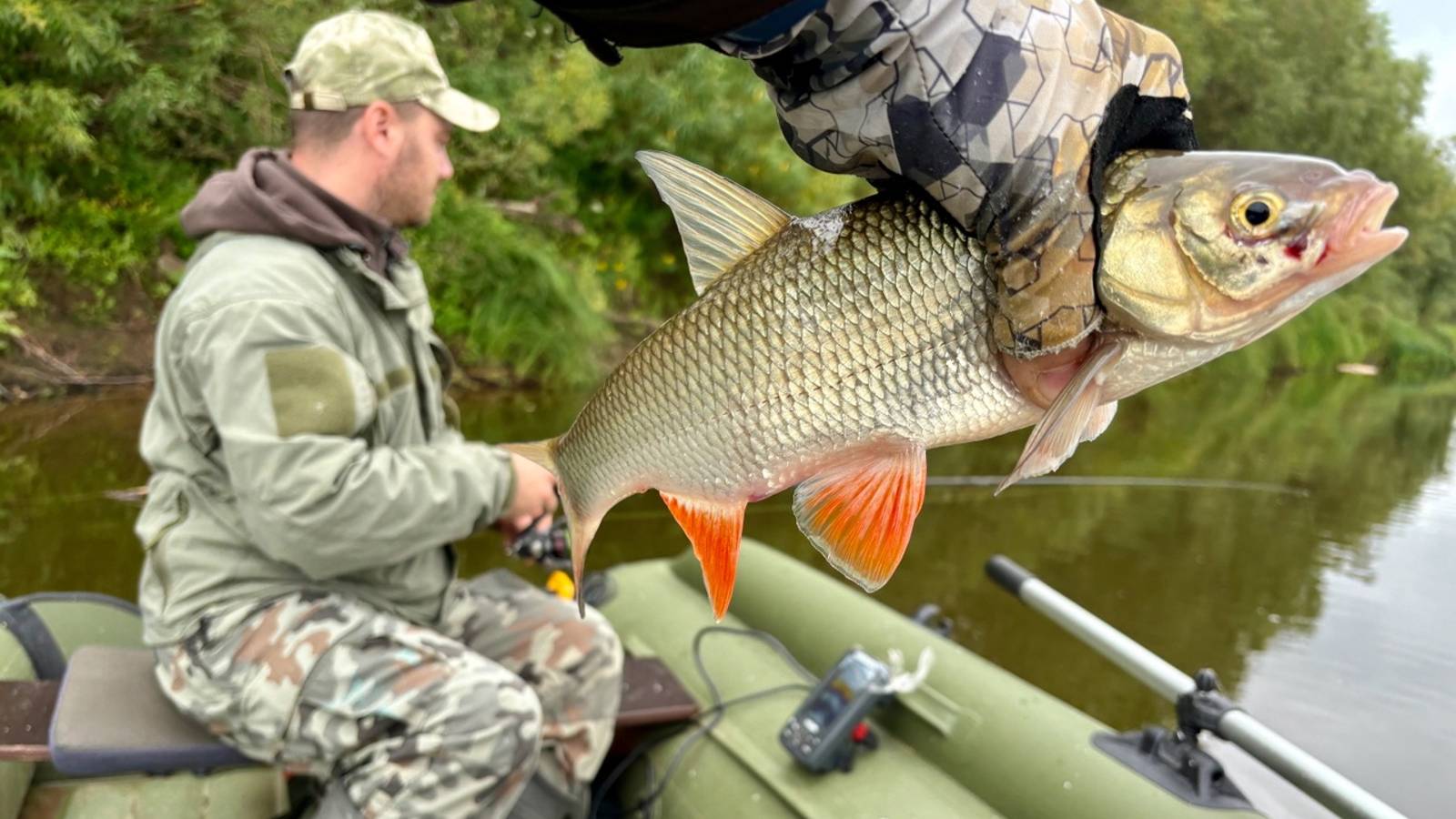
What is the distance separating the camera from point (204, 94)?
764cm

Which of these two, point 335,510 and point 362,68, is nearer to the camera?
point 335,510

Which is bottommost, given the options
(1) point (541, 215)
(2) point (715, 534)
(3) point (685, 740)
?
(1) point (541, 215)

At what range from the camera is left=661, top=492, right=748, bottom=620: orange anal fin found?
47.8 inches

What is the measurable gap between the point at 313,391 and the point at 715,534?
50.5 inches

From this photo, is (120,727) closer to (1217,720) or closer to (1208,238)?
(1208,238)

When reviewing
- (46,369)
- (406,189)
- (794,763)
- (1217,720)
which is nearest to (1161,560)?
(1217,720)

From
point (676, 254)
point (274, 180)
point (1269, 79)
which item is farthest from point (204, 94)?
point (1269, 79)

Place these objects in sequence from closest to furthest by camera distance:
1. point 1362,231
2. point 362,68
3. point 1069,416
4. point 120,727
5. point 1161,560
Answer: point 1362,231 < point 1069,416 < point 120,727 < point 362,68 < point 1161,560

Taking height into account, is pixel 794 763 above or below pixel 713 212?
below

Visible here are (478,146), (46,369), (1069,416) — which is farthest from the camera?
(478,146)

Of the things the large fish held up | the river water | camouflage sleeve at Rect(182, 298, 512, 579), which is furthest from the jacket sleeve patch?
the river water

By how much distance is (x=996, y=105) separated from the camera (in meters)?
0.89

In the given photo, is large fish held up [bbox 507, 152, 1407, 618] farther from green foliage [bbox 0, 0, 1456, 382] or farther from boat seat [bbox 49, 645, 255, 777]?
green foliage [bbox 0, 0, 1456, 382]

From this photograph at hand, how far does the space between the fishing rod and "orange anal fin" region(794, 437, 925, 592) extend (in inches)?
60.2
